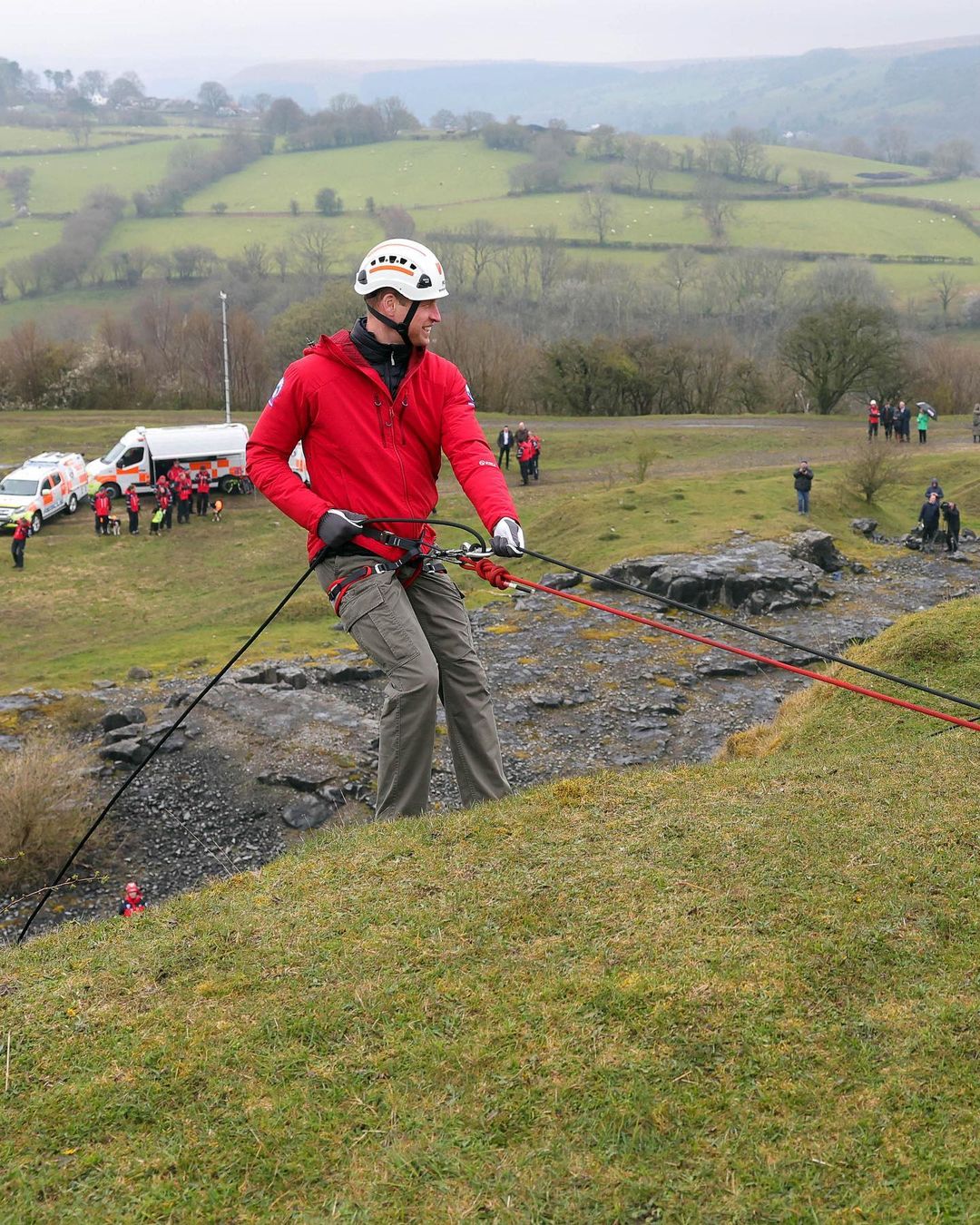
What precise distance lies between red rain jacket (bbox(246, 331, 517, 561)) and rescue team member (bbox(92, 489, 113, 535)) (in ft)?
109

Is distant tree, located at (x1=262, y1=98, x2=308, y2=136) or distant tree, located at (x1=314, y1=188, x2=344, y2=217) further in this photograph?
distant tree, located at (x1=262, y1=98, x2=308, y2=136)

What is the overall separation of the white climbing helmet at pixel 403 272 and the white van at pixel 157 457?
3658 cm

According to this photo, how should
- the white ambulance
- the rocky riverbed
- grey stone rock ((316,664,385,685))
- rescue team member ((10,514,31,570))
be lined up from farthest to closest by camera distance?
the white ambulance → rescue team member ((10,514,31,570)) → grey stone rock ((316,664,385,685)) → the rocky riverbed

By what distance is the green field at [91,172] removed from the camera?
5787 inches

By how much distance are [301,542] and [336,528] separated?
3143 cm

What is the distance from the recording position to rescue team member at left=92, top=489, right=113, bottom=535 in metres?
39.2

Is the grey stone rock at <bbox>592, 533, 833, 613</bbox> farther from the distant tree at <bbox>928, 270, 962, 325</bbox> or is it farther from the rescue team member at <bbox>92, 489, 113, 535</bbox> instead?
the distant tree at <bbox>928, 270, 962, 325</bbox>

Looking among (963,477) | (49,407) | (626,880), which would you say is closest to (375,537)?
(626,880)

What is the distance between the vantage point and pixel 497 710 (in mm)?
18812

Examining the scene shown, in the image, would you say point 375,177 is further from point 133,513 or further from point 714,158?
point 133,513

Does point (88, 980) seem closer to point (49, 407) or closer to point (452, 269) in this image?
point (49, 407)

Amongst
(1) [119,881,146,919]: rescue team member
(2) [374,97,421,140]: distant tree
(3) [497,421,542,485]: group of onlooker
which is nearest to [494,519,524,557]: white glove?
(1) [119,881,146,919]: rescue team member

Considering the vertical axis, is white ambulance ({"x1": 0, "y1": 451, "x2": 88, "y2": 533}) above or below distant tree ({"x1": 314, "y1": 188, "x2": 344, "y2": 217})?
below

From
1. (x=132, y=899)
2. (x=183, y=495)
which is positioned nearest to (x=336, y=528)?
(x=132, y=899)
